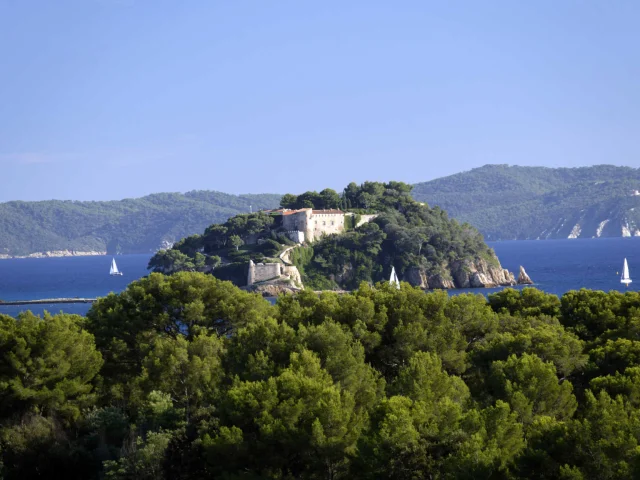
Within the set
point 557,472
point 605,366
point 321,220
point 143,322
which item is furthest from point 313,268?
point 557,472

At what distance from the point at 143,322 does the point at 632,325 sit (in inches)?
625

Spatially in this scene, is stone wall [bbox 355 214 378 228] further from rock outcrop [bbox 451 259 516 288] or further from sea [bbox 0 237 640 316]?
sea [bbox 0 237 640 316]

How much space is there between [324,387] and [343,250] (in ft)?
253

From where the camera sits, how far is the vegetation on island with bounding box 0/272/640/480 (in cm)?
1777

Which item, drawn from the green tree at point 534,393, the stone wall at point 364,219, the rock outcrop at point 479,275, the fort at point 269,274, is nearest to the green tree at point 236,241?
the fort at point 269,274

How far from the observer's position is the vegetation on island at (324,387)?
17.8 metres

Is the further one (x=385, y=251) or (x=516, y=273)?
(x=516, y=273)

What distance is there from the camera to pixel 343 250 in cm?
9812

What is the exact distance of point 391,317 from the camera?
27234mm

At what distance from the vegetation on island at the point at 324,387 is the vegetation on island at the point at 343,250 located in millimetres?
61791

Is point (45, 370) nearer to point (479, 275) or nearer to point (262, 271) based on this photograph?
point (262, 271)

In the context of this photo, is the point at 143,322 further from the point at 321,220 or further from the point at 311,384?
the point at 321,220

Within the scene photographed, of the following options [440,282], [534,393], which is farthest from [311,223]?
[534,393]

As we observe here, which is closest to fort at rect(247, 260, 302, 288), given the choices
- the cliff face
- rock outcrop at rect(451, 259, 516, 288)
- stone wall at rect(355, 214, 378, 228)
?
the cliff face
